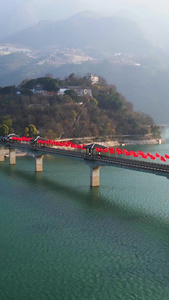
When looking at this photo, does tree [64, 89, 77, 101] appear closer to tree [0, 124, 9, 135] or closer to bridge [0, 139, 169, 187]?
tree [0, 124, 9, 135]

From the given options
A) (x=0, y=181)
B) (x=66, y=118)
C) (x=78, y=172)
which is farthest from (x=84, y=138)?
(x=0, y=181)

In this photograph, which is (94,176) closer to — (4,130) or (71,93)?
(4,130)

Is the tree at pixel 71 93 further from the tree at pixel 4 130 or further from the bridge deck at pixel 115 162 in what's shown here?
the bridge deck at pixel 115 162

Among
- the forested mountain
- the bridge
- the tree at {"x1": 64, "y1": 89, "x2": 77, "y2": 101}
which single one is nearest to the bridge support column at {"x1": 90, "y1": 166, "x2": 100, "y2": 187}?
the bridge

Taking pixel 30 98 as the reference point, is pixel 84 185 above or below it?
below

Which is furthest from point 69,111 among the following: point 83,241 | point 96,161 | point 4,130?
point 83,241

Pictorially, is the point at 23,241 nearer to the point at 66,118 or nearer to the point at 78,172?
the point at 78,172

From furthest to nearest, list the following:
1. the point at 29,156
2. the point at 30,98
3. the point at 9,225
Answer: the point at 30,98, the point at 29,156, the point at 9,225
